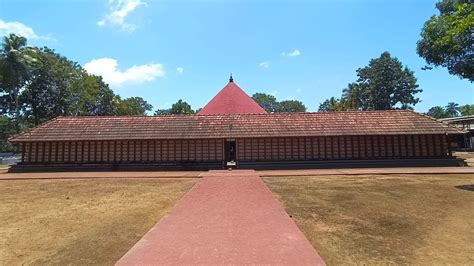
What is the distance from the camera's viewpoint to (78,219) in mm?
7340

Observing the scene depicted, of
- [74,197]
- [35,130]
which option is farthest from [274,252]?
[35,130]

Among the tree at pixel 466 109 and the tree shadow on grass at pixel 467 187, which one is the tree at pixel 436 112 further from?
the tree shadow on grass at pixel 467 187

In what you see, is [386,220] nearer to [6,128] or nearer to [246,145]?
[246,145]

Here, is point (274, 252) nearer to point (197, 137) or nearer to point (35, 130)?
point (197, 137)

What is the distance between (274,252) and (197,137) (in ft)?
47.2

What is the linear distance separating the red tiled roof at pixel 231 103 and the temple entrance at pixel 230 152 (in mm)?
3716

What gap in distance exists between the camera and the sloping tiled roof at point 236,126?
63.1 feet

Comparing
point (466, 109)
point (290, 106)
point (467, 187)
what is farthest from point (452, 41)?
point (466, 109)

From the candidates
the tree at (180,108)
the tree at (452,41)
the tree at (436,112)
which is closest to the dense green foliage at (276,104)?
the tree at (180,108)

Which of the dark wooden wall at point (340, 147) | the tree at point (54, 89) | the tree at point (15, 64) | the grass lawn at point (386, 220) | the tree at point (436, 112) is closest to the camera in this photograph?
the grass lawn at point (386, 220)

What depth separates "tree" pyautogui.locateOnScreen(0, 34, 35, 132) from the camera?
104ft

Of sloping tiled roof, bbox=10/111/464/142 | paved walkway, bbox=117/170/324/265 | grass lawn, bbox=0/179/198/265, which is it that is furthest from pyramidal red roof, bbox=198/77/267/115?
paved walkway, bbox=117/170/324/265

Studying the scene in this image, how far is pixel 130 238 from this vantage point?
5.87 meters

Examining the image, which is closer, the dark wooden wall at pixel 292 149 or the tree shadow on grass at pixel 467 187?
the tree shadow on grass at pixel 467 187
